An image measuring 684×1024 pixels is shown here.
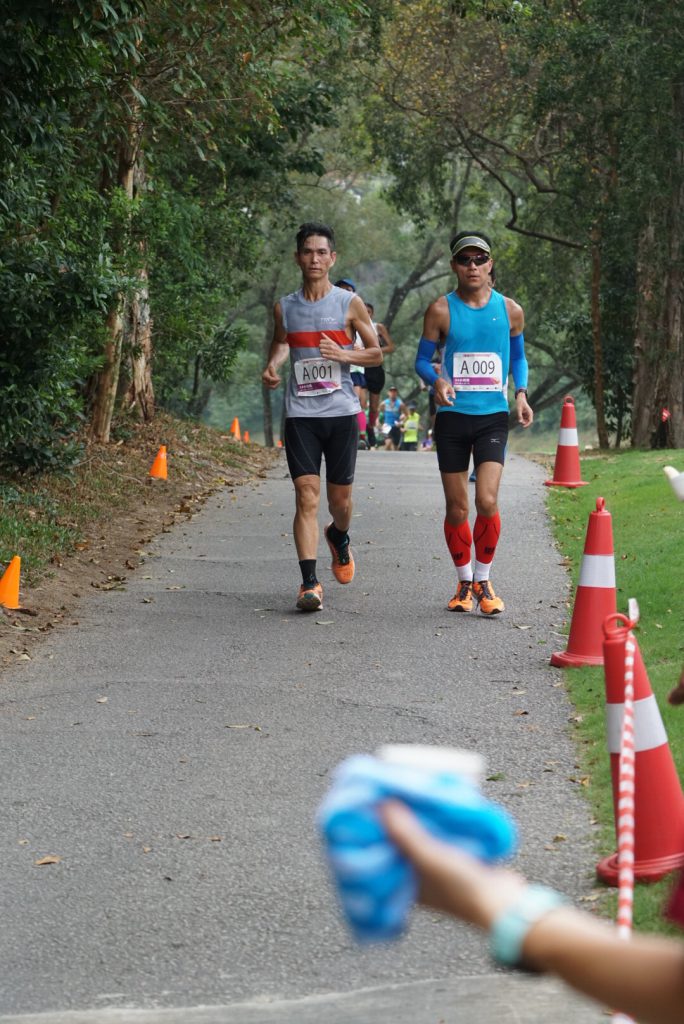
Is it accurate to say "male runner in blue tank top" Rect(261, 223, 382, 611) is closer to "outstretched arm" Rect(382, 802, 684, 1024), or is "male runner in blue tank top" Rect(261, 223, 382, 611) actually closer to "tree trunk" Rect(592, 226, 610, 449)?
"outstretched arm" Rect(382, 802, 684, 1024)

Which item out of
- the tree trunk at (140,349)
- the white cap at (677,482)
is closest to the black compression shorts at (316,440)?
the white cap at (677,482)

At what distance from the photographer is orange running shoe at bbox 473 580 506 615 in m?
9.49

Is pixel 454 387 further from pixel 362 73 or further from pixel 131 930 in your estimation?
pixel 362 73

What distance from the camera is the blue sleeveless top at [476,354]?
935 centimetres

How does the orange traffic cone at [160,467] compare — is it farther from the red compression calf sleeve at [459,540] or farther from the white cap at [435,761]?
the white cap at [435,761]

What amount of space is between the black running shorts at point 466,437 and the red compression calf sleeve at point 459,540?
14.7 inches

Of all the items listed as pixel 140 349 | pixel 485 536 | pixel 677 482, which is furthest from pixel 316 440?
pixel 140 349

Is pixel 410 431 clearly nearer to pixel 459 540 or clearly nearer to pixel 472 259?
pixel 459 540

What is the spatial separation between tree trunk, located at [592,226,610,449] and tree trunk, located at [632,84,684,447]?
47.8 inches

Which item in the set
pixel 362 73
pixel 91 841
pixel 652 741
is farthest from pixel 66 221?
pixel 362 73

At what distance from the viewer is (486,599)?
9531 millimetres

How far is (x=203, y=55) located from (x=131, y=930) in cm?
1223

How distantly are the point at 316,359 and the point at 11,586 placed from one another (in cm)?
241

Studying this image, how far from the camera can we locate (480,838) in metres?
1.50
